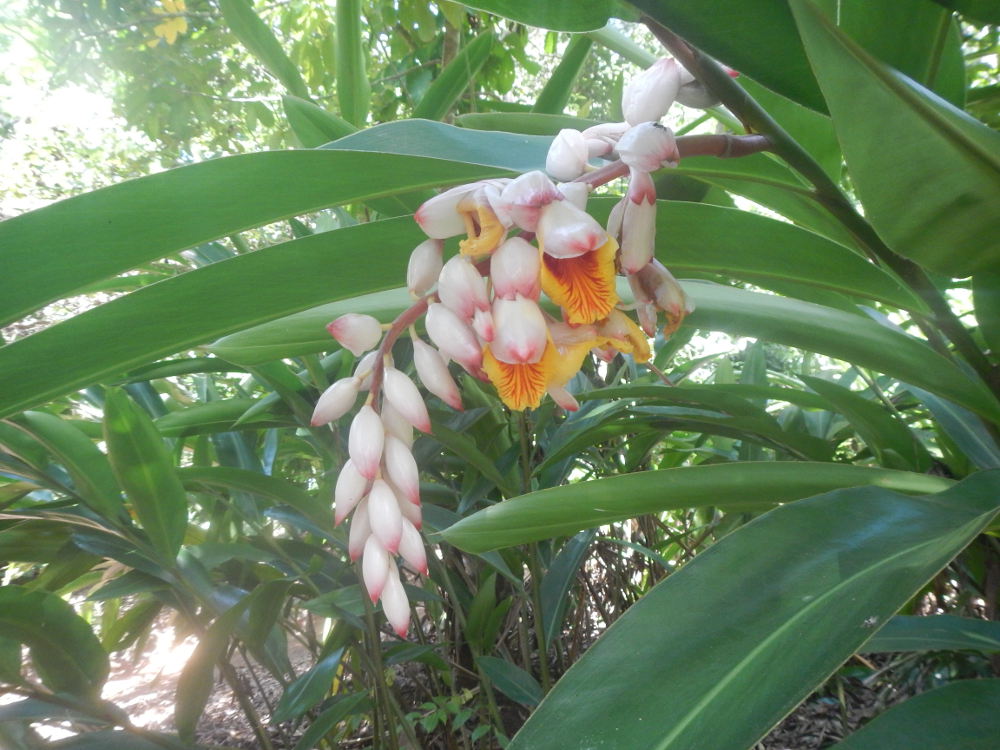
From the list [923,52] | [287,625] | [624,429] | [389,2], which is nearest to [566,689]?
[923,52]

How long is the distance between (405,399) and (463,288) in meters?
0.07

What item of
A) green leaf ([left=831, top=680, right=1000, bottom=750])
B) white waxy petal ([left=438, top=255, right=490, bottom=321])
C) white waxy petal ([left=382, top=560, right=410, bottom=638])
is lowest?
green leaf ([left=831, top=680, right=1000, bottom=750])

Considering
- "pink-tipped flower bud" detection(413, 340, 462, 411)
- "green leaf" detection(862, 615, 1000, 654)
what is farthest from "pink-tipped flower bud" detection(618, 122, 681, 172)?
"green leaf" detection(862, 615, 1000, 654)

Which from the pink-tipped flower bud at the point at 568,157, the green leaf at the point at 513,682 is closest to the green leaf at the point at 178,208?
the pink-tipped flower bud at the point at 568,157

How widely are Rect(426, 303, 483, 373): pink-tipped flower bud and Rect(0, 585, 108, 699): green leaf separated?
57cm

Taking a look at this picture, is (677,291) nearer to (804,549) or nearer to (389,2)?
(804,549)

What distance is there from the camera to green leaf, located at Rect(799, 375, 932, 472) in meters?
0.59

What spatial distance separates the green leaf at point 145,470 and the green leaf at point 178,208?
13.2 inches

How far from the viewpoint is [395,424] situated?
13.2 inches

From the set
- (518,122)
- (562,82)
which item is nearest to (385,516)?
(518,122)

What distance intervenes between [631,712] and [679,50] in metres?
0.26

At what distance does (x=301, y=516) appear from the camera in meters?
0.77

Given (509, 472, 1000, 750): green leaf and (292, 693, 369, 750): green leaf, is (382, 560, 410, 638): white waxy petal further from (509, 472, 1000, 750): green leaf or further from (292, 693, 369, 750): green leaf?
(292, 693, 369, 750): green leaf

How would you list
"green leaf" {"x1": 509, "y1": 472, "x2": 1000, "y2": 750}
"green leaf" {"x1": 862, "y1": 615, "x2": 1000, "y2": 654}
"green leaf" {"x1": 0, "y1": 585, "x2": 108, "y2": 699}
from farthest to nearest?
"green leaf" {"x1": 0, "y1": 585, "x2": 108, "y2": 699} → "green leaf" {"x1": 862, "y1": 615, "x2": 1000, "y2": 654} → "green leaf" {"x1": 509, "y1": 472, "x2": 1000, "y2": 750}
